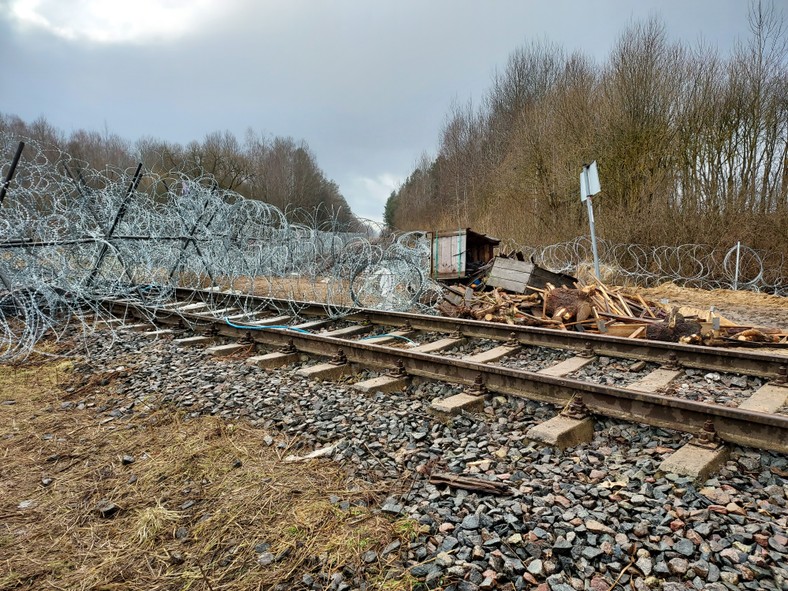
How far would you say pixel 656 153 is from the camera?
17500mm

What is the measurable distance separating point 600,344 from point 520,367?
1.02m

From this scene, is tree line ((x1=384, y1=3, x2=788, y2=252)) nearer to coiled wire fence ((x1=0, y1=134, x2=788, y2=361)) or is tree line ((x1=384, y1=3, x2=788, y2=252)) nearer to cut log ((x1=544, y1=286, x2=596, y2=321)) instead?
coiled wire fence ((x1=0, y1=134, x2=788, y2=361))

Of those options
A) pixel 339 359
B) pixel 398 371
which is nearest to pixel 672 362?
pixel 398 371

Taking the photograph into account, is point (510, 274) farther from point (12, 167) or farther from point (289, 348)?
point (12, 167)

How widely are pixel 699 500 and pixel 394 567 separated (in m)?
1.63

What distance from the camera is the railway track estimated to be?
11.1 feet

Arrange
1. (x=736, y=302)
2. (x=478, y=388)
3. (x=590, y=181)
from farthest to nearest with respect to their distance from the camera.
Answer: (x=736, y=302) → (x=590, y=181) → (x=478, y=388)

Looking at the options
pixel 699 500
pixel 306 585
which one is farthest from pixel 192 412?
pixel 699 500

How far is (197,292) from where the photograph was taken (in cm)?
1000

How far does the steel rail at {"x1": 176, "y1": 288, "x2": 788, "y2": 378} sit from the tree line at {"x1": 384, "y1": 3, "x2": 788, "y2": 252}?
10.7m

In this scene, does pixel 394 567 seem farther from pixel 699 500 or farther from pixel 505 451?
pixel 699 500

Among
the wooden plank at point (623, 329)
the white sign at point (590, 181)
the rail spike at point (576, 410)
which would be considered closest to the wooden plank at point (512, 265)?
the wooden plank at point (623, 329)

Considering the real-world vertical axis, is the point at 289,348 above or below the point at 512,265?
below

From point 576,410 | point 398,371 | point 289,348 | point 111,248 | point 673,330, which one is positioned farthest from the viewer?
point 111,248
